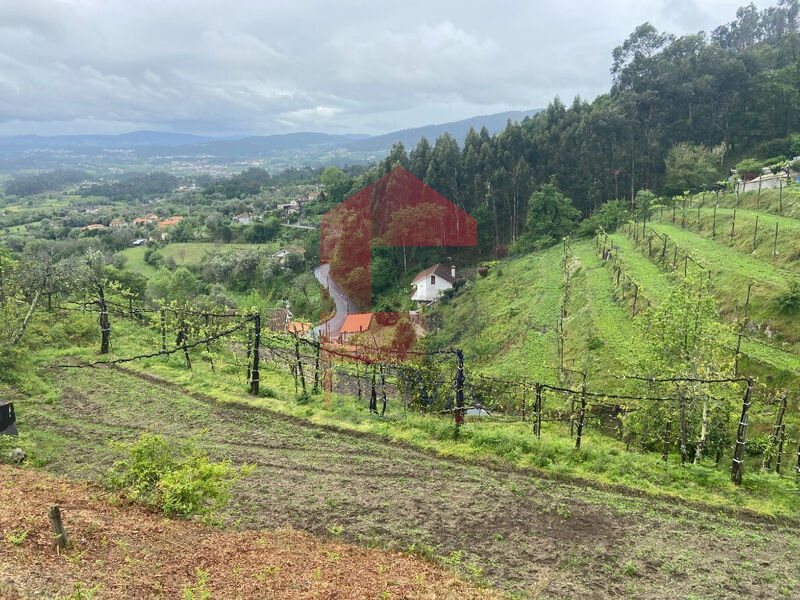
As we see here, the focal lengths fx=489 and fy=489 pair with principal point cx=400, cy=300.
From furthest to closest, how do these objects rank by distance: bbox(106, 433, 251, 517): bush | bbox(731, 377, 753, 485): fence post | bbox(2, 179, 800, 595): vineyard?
bbox(731, 377, 753, 485): fence post, bbox(2, 179, 800, 595): vineyard, bbox(106, 433, 251, 517): bush

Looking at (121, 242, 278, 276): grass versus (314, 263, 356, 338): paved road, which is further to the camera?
(121, 242, 278, 276): grass

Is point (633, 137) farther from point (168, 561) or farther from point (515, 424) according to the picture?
point (168, 561)

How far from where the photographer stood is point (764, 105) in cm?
4625

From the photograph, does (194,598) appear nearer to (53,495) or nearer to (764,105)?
(53,495)

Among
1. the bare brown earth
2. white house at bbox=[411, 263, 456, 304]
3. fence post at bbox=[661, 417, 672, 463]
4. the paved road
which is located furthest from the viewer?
white house at bbox=[411, 263, 456, 304]

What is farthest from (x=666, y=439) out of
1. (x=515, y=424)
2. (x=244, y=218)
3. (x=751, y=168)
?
(x=244, y=218)

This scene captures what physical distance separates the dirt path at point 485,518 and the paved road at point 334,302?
20919mm

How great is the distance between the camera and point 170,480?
24.8ft

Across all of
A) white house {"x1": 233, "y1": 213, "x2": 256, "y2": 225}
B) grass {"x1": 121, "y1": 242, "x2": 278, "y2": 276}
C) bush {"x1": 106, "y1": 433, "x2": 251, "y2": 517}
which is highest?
white house {"x1": 233, "y1": 213, "x2": 256, "y2": 225}

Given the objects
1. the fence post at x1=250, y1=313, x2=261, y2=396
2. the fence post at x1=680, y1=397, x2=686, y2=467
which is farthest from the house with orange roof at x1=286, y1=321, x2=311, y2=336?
the fence post at x1=680, y1=397, x2=686, y2=467

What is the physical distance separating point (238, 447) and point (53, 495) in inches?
172

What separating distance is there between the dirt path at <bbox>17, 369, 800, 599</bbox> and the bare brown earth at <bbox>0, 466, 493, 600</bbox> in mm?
936

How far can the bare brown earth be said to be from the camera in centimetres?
581

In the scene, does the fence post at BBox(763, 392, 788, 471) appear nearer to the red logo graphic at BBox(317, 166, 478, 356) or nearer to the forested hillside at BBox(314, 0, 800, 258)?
the red logo graphic at BBox(317, 166, 478, 356)
